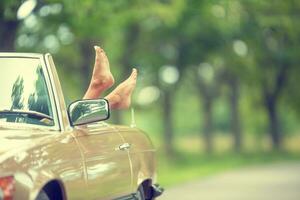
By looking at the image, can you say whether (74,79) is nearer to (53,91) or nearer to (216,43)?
(216,43)

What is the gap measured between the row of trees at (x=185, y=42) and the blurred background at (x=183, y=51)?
1.5 inches

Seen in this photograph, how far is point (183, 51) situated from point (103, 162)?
31.3 metres

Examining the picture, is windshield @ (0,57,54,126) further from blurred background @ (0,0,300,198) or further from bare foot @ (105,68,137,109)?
blurred background @ (0,0,300,198)

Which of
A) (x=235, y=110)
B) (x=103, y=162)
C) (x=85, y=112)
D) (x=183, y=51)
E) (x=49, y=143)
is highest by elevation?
(x=183, y=51)

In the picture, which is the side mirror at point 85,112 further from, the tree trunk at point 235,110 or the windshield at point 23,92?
the tree trunk at point 235,110

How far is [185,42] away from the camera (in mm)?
37812

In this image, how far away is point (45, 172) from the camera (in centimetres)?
612

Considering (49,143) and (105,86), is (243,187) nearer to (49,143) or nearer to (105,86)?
(105,86)

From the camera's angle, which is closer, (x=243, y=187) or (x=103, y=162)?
(x=103, y=162)

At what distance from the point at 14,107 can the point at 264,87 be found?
138 feet

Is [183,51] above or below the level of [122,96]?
above

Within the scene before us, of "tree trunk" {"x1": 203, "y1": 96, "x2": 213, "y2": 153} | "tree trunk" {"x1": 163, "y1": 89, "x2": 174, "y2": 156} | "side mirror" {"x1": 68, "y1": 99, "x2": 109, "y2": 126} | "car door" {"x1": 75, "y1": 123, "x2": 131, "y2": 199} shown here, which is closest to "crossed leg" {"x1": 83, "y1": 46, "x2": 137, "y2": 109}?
"car door" {"x1": 75, "y1": 123, "x2": 131, "y2": 199}

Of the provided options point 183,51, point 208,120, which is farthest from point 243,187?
point 208,120

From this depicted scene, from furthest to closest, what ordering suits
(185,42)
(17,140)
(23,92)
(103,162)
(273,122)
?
(273,122), (185,42), (103,162), (23,92), (17,140)
